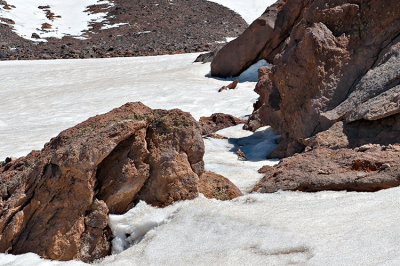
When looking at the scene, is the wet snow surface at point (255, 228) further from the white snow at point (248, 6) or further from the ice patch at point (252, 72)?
the white snow at point (248, 6)

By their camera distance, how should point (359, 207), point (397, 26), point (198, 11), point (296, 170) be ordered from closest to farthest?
point (359, 207) < point (296, 170) < point (397, 26) < point (198, 11)

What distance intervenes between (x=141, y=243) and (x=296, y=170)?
6.18ft

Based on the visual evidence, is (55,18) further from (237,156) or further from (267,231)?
(267,231)

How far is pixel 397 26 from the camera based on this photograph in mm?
6504

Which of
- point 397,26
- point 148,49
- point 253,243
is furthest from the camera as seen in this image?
point 148,49

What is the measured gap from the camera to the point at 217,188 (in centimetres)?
481

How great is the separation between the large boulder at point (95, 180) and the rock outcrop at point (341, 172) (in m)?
0.91

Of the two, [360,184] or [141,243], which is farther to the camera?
[360,184]

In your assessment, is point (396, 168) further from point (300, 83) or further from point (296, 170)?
point (300, 83)

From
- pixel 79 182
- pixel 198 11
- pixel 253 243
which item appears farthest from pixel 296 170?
pixel 198 11

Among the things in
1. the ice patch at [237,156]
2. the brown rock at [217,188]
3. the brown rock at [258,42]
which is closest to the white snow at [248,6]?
the brown rock at [258,42]

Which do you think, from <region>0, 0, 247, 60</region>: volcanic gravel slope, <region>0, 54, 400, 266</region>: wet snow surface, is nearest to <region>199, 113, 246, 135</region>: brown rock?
<region>0, 54, 400, 266</region>: wet snow surface

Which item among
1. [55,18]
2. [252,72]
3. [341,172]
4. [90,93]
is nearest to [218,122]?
[341,172]

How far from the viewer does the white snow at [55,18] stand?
129ft
